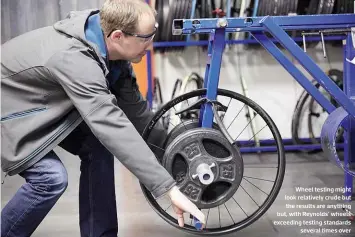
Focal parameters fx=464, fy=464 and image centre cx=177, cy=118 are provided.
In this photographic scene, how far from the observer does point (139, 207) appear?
99.1 inches

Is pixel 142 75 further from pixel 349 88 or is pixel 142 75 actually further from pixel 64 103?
pixel 64 103

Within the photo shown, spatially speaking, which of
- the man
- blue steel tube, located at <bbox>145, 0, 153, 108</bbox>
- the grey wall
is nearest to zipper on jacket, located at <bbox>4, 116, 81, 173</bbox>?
the man

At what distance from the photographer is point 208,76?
74.8 inches

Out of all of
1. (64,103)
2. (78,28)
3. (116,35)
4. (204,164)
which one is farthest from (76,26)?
(204,164)

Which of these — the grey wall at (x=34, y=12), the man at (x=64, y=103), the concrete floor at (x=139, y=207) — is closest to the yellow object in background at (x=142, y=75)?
the concrete floor at (x=139, y=207)

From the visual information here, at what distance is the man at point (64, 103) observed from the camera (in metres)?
1.40

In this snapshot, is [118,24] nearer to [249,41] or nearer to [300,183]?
[300,183]

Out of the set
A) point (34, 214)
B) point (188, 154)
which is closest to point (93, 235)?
point (34, 214)

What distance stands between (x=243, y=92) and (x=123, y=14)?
216cm

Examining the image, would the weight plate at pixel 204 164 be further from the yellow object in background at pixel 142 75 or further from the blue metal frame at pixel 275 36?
the yellow object in background at pixel 142 75

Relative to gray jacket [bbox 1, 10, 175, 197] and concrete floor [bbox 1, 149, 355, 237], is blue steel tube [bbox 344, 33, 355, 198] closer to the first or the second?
concrete floor [bbox 1, 149, 355, 237]

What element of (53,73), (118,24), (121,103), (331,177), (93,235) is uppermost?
(118,24)

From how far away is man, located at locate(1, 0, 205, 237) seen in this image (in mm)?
1398

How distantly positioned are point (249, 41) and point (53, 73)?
2158mm
